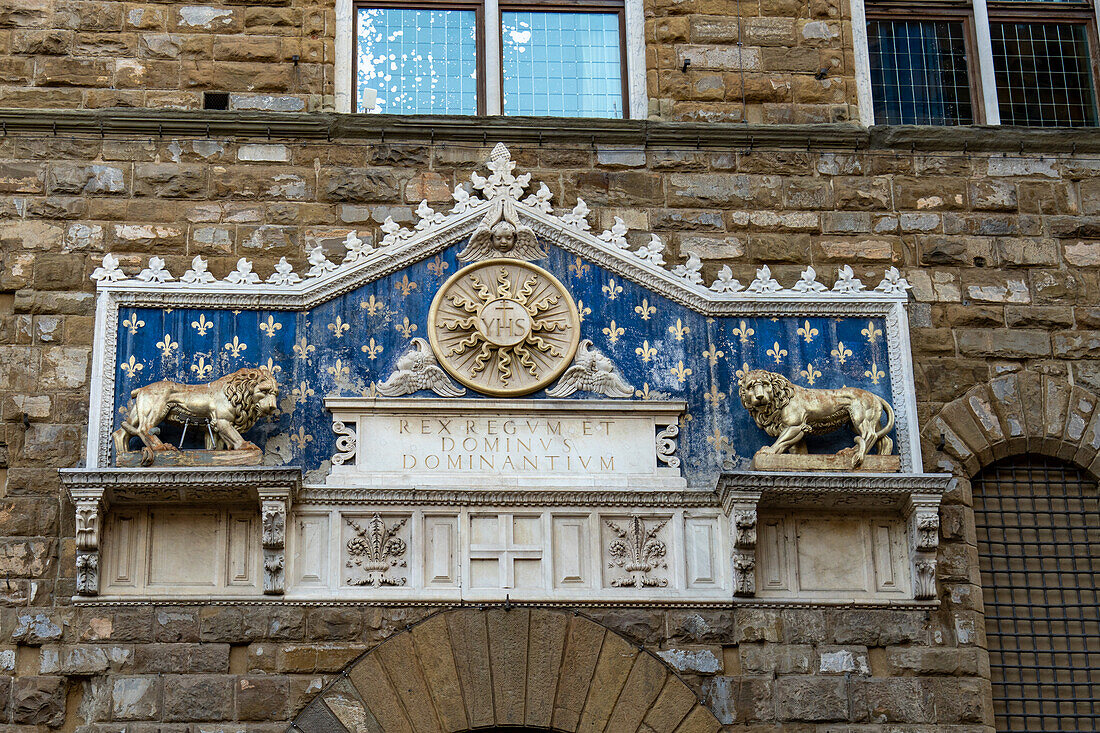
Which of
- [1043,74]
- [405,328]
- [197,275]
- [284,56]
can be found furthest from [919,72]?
[197,275]

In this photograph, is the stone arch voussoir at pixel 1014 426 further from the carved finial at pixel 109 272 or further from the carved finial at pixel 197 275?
the carved finial at pixel 109 272

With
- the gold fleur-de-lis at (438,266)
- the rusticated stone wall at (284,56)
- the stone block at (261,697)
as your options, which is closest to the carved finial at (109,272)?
the rusticated stone wall at (284,56)

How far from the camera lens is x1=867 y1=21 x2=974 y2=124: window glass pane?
1223cm

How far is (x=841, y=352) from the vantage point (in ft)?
36.4

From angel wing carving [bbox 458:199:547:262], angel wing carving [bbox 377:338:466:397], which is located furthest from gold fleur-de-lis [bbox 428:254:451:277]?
angel wing carving [bbox 377:338:466:397]

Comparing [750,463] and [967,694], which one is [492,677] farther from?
[967,694]

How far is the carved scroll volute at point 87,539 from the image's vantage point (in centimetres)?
1009

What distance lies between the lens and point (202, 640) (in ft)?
33.0

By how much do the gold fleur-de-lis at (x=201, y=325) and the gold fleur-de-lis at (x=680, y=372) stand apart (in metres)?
3.13

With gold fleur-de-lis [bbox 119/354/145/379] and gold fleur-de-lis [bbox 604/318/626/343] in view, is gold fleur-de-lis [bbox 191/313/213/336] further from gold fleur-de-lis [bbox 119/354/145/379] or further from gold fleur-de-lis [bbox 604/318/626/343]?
gold fleur-de-lis [bbox 604/318/626/343]

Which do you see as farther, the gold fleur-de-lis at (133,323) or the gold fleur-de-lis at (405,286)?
the gold fleur-de-lis at (405,286)

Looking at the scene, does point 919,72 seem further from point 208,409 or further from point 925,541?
point 208,409

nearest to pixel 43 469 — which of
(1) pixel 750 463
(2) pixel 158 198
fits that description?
(2) pixel 158 198

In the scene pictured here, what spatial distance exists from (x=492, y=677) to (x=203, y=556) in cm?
200
